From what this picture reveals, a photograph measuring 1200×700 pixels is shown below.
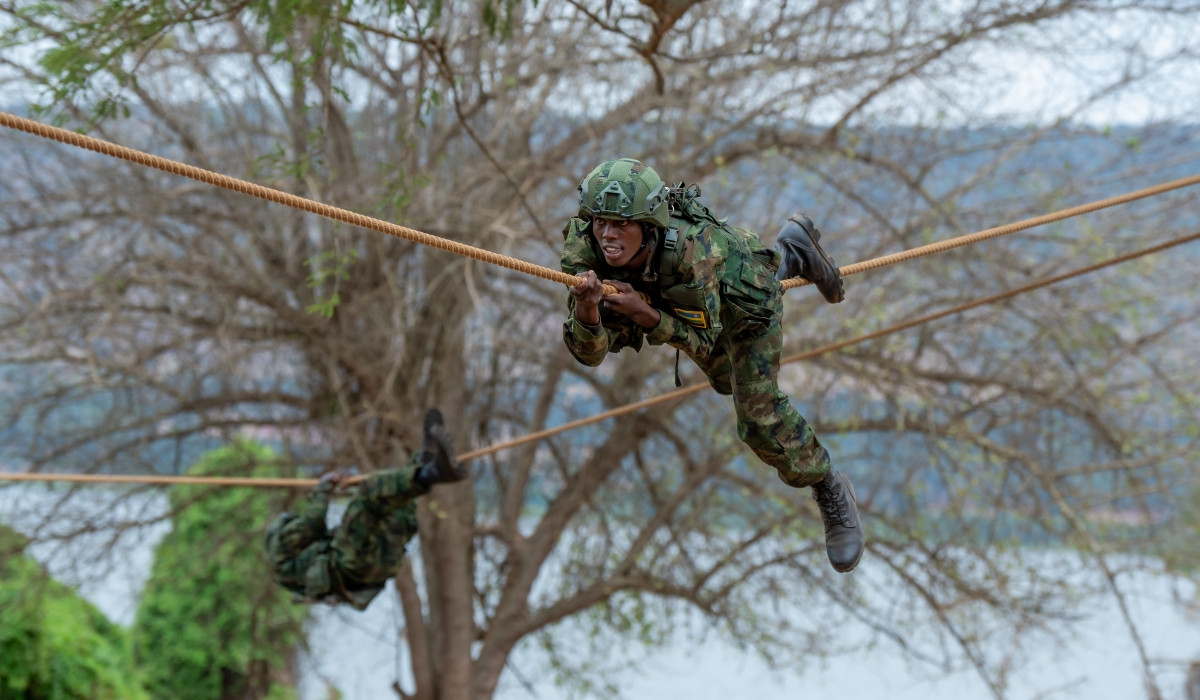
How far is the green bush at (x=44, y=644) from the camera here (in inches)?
257

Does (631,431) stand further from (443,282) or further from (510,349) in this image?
(443,282)

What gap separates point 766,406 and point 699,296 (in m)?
0.50

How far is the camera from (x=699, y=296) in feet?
9.18

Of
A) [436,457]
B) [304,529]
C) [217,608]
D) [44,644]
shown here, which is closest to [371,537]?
[304,529]

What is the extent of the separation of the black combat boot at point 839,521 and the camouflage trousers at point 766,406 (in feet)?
0.51

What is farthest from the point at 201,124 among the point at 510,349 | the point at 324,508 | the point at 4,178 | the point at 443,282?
the point at 324,508

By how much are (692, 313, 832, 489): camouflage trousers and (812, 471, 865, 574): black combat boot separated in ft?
0.51

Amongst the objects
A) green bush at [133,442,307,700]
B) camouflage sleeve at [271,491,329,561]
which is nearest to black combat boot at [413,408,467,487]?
camouflage sleeve at [271,491,329,561]

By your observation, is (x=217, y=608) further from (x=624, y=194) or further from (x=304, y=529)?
(x=624, y=194)

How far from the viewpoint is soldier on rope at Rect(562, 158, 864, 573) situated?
104 inches

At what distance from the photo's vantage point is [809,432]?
10.4 feet

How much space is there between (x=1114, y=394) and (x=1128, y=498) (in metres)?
0.76

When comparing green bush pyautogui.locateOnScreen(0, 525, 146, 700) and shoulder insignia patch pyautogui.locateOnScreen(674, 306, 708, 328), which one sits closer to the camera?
shoulder insignia patch pyautogui.locateOnScreen(674, 306, 708, 328)

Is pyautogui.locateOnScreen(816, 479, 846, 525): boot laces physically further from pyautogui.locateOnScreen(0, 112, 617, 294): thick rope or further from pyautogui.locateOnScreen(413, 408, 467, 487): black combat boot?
pyautogui.locateOnScreen(413, 408, 467, 487): black combat boot
